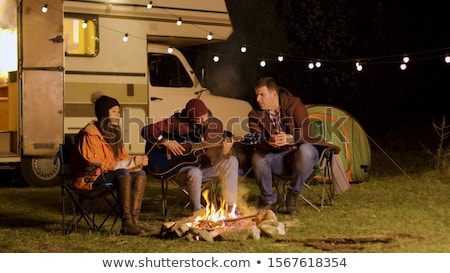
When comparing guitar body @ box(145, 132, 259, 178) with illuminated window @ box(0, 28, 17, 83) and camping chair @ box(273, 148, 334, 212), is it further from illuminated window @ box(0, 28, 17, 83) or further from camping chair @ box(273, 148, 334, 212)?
illuminated window @ box(0, 28, 17, 83)

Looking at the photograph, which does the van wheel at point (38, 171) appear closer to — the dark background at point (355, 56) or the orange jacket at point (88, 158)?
the orange jacket at point (88, 158)

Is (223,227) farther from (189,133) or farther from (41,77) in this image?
(41,77)

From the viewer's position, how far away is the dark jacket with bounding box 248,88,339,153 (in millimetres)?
6125

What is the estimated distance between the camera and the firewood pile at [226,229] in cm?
504

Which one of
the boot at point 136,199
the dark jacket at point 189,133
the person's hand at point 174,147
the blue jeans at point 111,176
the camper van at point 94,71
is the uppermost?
the camper van at point 94,71

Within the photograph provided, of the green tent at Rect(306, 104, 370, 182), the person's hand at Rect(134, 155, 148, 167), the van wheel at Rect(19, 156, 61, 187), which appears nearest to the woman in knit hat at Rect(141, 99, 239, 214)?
the person's hand at Rect(134, 155, 148, 167)

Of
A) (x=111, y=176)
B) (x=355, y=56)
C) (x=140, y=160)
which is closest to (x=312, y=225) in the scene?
(x=140, y=160)

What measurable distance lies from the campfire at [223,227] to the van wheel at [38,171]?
345cm

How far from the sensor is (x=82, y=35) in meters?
8.74

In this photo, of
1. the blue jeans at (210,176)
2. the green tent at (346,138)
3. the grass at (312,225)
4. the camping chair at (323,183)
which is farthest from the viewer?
the green tent at (346,138)

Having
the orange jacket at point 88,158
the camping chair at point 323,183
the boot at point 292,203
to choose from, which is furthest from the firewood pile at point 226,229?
the camping chair at point 323,183

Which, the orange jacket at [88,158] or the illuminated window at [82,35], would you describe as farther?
the illuminated window at [82,35]

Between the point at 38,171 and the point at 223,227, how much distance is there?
382 cm
